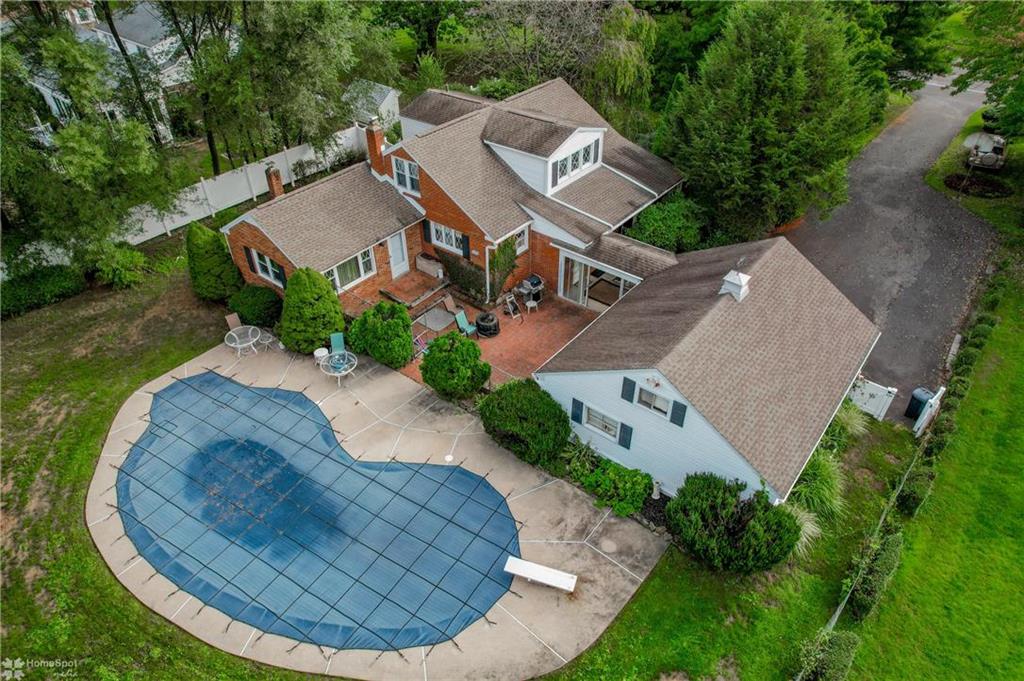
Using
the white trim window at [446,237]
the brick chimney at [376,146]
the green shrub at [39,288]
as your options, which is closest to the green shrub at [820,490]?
the white trim window at [446,237]

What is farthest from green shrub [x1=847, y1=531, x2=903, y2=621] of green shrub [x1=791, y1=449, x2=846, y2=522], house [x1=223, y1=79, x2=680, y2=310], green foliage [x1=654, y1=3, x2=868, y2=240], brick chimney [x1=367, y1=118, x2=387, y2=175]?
brick chimney [x1=367, y1=118, x2=387, y2=175]

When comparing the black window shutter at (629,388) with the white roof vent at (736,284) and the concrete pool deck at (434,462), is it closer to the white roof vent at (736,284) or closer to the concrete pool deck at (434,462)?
the concrete pool deck at (434,462)

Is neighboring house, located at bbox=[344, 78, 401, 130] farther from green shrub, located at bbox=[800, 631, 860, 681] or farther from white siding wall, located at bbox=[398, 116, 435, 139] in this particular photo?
green shrub, located at bbox=[800, 631, 860, 681]

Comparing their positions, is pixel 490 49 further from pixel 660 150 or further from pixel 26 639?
pixel 26 639

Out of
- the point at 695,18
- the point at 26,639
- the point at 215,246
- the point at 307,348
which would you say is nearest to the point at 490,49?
the point at 695,18

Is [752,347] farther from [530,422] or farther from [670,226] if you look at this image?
[670,226]

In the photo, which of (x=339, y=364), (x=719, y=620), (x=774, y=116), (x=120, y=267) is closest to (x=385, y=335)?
(x=339, y=364)
